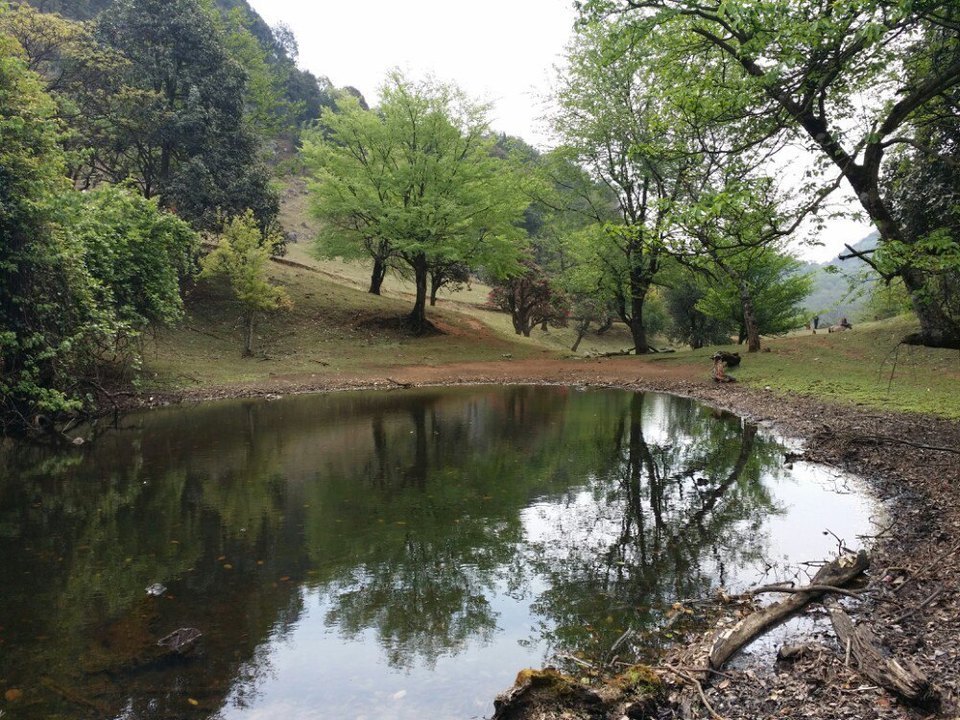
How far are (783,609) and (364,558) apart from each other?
4.40 metres

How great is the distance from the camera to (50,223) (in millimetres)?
13836

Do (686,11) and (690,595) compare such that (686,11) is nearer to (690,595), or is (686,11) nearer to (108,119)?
(690,595)

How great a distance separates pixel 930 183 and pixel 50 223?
2496 cm

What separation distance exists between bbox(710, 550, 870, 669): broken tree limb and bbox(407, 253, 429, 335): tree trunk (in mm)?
29052

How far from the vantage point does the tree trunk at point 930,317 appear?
859cm

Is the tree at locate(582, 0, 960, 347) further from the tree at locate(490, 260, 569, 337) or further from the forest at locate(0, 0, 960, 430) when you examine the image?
the tree at locate(490, 260, 569, 337)

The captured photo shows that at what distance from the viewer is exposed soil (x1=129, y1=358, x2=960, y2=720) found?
3.84 m

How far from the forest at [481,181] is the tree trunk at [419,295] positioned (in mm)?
127

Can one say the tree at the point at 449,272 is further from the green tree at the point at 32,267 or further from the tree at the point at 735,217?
the tree at the point at 735,217

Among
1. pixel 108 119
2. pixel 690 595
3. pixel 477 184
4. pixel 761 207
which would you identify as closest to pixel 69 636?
pixel 690 595

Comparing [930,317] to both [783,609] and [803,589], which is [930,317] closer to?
[803,589]

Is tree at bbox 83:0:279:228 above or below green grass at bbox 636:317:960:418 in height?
above

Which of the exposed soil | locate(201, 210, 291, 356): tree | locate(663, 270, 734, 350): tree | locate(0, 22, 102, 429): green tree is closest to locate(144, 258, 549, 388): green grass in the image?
locate(201, 210, 291, 356): tree

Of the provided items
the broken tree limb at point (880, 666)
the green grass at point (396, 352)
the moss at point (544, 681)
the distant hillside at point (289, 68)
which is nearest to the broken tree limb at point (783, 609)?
the broken tree limb at point (880, 666)
